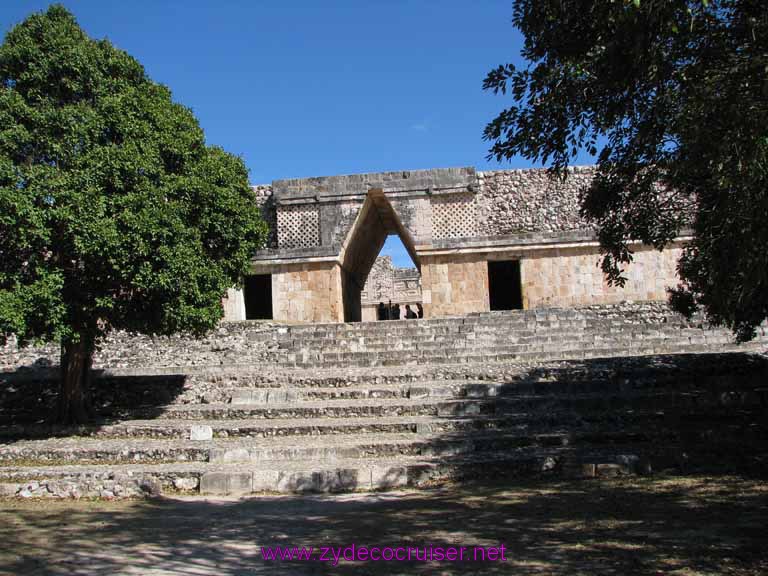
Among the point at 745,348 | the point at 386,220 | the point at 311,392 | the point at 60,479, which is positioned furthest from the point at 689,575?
the point at 386,220

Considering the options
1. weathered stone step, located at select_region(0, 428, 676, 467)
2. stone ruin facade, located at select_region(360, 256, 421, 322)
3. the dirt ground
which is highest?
stone ruin facade, located at select_region(360, 256, 421, 322)

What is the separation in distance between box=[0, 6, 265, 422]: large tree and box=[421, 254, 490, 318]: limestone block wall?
28.0 ft

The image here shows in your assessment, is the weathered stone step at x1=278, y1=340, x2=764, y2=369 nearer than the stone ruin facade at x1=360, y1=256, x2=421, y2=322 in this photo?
Yes

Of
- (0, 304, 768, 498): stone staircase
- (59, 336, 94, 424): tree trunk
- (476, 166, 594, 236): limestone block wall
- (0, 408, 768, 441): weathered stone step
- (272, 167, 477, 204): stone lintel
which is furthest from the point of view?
(476, 166, 594, 236): limestone block wall

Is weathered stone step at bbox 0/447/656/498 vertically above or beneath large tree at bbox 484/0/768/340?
beneath

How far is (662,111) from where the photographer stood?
17.3 feet

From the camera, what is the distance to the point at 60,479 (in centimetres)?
788

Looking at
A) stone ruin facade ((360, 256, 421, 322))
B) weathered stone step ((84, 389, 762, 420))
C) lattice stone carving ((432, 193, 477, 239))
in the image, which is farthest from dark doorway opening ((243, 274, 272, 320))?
weathered stone step ((84, 389, 762, 420))

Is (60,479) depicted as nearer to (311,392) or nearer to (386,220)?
(311,392)

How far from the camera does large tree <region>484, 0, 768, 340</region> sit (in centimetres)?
415

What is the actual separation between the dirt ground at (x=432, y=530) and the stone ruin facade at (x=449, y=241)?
11.1 m

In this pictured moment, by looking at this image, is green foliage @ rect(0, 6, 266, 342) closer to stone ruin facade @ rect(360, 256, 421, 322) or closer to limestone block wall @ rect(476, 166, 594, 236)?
limestone block wall @ rect(476, 166, 594, 236)

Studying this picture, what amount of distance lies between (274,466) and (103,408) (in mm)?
5231

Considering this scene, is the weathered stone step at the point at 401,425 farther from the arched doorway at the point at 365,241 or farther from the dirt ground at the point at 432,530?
the arched doorway at the point at 365,241
